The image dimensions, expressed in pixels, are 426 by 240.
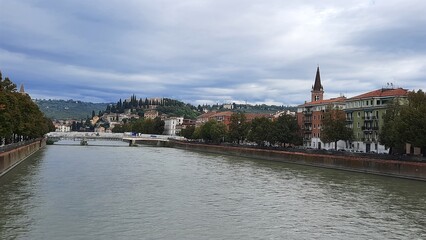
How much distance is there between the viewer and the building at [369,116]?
281 feet

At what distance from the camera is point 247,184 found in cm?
4325

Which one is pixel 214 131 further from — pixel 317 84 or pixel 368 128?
pixel 368 128

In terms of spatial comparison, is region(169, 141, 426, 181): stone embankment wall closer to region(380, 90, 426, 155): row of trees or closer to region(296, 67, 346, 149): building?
region(380, 90, 426, 155): row of trees

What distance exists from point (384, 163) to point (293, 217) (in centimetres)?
2999

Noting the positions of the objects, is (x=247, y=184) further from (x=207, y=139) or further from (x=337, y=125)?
(x=207, y=139)

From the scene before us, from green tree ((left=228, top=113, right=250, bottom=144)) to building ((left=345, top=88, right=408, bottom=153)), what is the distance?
1146 inches

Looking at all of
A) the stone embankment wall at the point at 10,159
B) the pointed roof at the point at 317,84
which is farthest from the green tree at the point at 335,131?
the pointed roof at the point at 317,84

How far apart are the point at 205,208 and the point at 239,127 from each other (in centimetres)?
9166

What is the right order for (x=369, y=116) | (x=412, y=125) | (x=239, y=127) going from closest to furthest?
(x=412, y=125) < (x=369, y=116) < (x=239, y=127)

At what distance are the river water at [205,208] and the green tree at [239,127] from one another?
234ft

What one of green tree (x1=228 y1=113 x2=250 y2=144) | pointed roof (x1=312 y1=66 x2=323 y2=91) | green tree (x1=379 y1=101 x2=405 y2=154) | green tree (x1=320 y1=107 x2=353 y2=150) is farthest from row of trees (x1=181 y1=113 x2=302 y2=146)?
green tree (x1=379 y1=101 x2=405 y2=154)

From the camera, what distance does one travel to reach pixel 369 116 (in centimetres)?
8938

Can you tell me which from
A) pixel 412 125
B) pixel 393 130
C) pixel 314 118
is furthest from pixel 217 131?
pixel 412 125

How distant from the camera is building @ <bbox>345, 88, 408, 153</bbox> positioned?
85625 millimetres
